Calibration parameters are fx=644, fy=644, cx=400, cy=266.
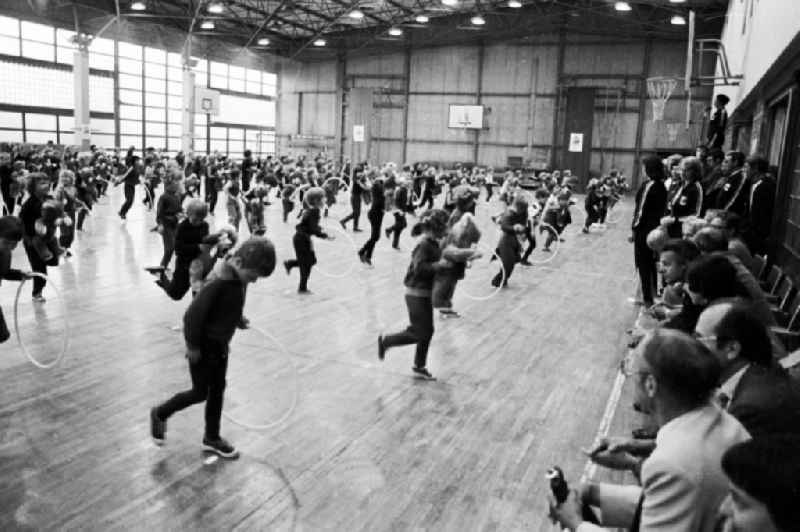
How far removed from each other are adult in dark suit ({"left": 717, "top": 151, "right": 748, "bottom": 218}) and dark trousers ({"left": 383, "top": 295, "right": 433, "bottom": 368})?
191 inches

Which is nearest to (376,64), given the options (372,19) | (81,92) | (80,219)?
(372,19)

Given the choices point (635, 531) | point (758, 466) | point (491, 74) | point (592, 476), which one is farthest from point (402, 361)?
point (491, 74)

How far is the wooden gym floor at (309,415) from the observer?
4.30 metres

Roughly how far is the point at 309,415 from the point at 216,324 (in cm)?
157

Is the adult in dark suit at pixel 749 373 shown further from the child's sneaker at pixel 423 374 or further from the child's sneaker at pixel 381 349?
the child's sneaker at pixel 381 349

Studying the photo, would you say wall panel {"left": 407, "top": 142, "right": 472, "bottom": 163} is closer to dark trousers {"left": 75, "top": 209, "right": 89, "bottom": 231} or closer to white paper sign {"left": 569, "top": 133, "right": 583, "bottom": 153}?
white paper sign {"left": 569, "top": 133, "right": 583, "bottom": 153}

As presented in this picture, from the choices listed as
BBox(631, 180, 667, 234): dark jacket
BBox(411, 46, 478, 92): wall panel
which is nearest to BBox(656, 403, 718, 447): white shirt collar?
BBox(631, 180, 667, 234): dark jacket

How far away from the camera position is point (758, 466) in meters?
1.60

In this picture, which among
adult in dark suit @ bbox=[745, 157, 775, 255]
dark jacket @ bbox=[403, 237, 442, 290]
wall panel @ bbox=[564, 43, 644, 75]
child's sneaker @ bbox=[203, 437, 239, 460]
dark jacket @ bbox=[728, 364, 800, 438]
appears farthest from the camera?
wall panel @ bbox=[564, 43, 644, 75]

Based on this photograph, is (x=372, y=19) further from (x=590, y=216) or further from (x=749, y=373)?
(x=749, y=373)

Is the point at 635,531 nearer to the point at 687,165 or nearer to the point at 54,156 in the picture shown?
the point at 687,165

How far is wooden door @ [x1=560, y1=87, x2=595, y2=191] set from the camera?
40.3 meters

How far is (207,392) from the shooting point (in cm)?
493

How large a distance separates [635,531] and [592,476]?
2.70 metres
